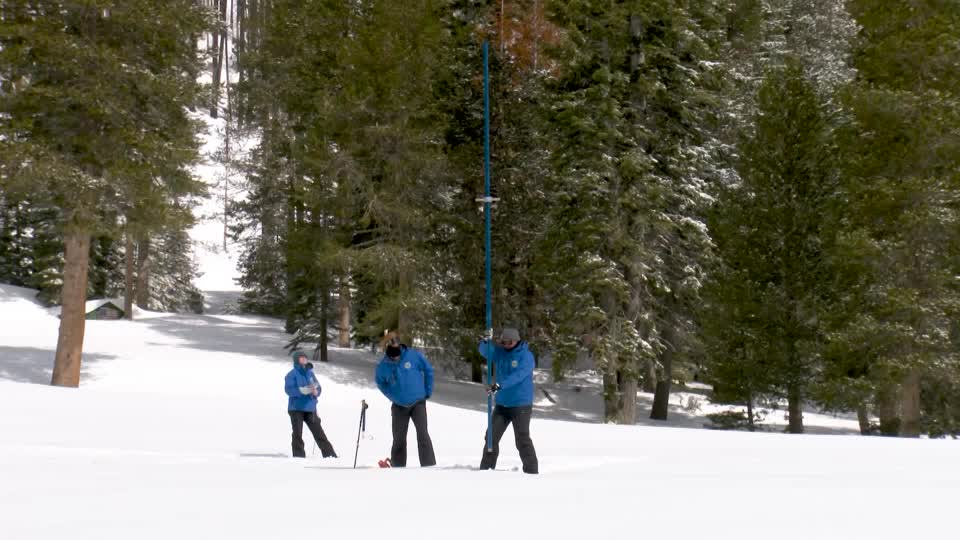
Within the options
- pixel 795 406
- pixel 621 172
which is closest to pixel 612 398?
pixel 795 406

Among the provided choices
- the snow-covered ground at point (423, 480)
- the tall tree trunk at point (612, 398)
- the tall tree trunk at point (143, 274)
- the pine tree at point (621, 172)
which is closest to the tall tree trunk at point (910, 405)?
the pine tree at point (621, 172)

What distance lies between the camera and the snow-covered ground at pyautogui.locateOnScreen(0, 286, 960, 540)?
6938 mm

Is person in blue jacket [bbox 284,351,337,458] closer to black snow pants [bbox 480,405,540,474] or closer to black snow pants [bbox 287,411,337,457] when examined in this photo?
black snow pants [bbox 287,411,337,457]

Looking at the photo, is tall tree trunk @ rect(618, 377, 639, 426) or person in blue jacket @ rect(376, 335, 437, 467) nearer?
person in blue jacket @ rect(376, 335, 437, 467)

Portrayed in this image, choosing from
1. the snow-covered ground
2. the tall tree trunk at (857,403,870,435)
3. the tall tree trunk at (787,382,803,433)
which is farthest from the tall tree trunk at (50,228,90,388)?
the tall tree trunk at (857,403,870,435)

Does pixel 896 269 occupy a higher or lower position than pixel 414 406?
higher

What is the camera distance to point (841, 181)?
25375mm

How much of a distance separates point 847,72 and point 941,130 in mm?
15892

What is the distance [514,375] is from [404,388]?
153cm

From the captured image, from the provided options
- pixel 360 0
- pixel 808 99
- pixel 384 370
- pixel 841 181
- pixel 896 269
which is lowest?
pixel 384 370

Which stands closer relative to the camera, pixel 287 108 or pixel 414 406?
pixel 414 406

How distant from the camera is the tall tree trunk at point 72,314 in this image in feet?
72.1

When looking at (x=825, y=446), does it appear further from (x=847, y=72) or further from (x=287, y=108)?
(x=847, y=72)

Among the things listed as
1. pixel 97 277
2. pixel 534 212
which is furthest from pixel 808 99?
pixel 97 277
